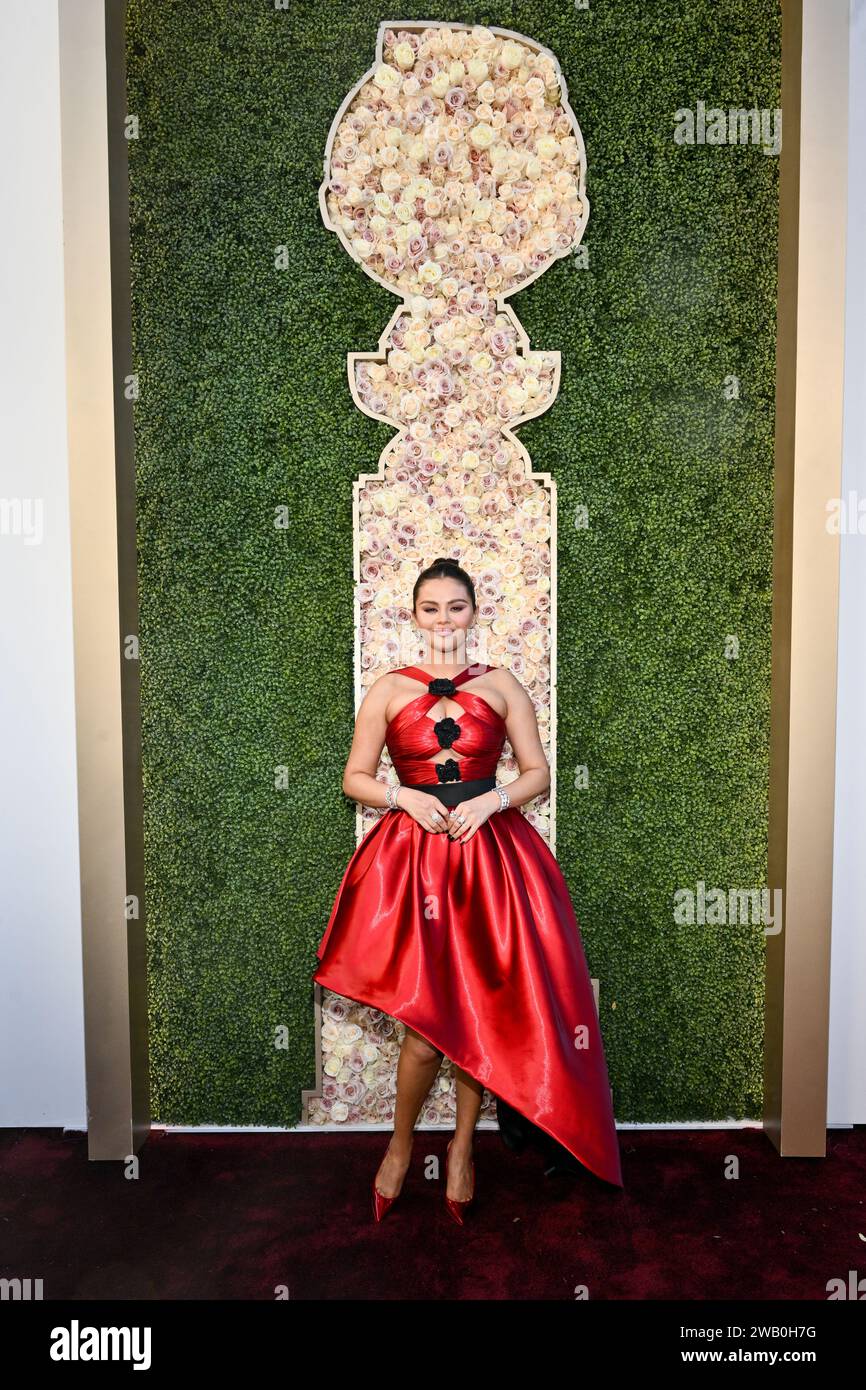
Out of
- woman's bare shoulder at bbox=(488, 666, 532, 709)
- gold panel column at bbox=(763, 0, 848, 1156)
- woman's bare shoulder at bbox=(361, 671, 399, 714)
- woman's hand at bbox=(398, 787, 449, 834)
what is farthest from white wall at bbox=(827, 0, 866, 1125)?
woman's bare shoulder at bbox=(361, 671, 399, 714)

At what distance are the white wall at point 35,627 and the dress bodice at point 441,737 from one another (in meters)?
1.35

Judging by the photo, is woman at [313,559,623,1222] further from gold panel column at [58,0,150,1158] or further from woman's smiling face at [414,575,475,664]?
gold panel column at [58,0,150,1158]

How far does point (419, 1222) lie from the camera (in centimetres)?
241

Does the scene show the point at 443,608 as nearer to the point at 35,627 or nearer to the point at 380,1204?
the point at 35,627

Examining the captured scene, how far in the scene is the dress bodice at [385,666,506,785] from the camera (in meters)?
2.45

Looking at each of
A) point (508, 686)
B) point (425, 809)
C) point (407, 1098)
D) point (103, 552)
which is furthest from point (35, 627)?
point (407, 1098)

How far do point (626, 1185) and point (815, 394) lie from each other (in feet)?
9.45

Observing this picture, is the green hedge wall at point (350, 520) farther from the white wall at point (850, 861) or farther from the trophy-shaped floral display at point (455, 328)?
the white wall at point (850, 861)

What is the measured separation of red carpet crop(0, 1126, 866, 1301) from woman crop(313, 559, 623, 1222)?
20 centimetres

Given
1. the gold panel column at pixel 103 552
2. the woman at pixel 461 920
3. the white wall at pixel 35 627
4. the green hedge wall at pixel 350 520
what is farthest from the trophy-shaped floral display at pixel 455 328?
the white wall at pixel 35 627

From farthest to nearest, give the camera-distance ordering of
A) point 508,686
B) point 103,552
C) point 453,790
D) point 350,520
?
point 350,520, point 103,552, point 508,686, point 453,790

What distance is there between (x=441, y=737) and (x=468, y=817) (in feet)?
0.87

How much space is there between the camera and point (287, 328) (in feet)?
9.21
